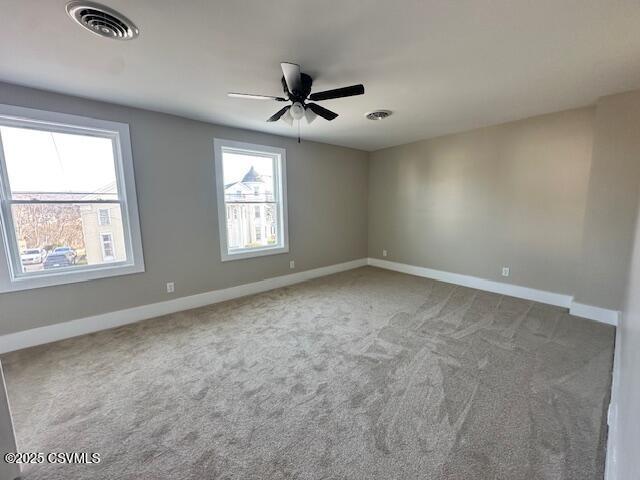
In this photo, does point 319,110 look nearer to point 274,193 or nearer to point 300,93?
point 300,93

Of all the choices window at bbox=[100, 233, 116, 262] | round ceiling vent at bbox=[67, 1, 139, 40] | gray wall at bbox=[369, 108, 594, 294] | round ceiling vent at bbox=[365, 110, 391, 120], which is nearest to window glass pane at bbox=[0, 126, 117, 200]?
window at bbox=[100, 233, 116, 262]

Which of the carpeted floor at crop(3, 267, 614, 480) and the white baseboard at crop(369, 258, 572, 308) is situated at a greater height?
the white baseboard at crop(369, 258, 572, 308)

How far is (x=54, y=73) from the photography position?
219 cm

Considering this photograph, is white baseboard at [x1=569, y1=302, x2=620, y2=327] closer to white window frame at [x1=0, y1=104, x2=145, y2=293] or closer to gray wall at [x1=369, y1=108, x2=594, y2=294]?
gray wall at [x1=369, y1=108, x2=594, y2=294]

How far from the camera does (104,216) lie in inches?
116

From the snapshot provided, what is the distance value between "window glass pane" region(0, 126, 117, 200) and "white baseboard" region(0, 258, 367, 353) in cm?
136

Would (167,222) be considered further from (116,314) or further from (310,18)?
(310,18)

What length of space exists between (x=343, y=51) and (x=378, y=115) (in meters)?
1.48

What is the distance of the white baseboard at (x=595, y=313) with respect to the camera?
2896 millimetres

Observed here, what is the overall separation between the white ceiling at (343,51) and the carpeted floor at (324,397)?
252 cm

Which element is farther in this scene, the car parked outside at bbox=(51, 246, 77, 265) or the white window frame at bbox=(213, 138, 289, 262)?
the white window frame at bbox=(213, 138, 289, 262)

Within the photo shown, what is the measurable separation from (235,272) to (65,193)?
211 cm

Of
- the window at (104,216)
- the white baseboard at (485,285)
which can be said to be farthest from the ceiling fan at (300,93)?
the white baseboard at (485,285)

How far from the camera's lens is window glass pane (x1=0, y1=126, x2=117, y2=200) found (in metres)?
2.48
